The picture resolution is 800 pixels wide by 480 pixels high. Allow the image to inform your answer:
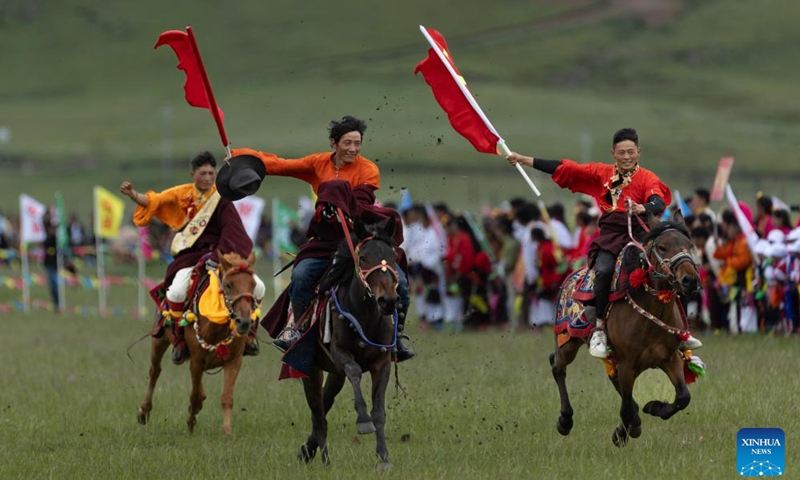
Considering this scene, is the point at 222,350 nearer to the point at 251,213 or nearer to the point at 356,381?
the point at 356,381

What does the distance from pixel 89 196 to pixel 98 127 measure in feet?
114

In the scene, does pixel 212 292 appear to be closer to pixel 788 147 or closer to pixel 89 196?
pixel 89 196

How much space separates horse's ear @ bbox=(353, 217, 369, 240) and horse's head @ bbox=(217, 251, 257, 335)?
202 cm

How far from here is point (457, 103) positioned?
1295cm

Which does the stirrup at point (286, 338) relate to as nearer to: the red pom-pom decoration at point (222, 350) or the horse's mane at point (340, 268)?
the horse's mane at point (340, 268)

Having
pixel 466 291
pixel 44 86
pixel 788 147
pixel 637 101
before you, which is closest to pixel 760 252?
pixel 466 291

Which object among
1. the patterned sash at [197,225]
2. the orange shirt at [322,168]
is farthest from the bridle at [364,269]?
the patterned sash at [197,225]

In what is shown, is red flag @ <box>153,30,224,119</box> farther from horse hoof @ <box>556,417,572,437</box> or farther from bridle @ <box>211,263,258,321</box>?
horse hoof @ <box>556,417,572,437</box>

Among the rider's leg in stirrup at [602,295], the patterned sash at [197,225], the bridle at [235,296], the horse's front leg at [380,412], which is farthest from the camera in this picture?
the patterned sash at [197,225]

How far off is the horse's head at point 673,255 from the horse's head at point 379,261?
2025mm

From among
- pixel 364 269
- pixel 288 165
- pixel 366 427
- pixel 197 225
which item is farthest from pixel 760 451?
pixel 197 225

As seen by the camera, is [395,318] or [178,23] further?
[178,23]

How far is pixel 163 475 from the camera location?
1105 cm

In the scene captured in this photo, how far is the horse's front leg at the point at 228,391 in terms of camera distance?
1371 cm
